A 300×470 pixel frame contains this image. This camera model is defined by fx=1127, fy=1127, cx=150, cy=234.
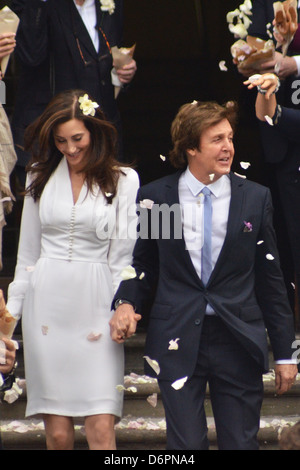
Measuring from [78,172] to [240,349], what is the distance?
1.20m

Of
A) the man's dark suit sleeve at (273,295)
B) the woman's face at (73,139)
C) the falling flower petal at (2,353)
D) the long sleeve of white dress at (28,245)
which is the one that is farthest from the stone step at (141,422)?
Answer: the falling flower petal at (2,353)

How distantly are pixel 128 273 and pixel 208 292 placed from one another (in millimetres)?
415

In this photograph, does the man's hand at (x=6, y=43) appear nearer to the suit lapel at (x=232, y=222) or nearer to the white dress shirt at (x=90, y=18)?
the white dress shirt at (x=90, y=18)

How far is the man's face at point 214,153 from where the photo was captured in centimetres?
509

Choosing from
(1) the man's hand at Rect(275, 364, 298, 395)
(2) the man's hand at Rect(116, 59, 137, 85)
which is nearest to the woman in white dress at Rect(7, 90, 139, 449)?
(1) the man's hand at Rect(275, 364, 298, 395)

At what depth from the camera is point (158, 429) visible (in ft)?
20.1

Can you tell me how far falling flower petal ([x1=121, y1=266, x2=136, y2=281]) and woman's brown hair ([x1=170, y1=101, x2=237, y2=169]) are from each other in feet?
1.82

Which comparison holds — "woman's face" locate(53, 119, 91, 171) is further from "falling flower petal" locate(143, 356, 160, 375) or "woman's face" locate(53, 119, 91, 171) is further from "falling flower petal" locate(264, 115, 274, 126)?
"falling flower petal" locate(143, 356, 160, 375)

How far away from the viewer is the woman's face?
5379 mm

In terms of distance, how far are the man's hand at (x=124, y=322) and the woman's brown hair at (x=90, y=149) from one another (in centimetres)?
59

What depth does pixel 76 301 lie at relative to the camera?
529 centimetres
